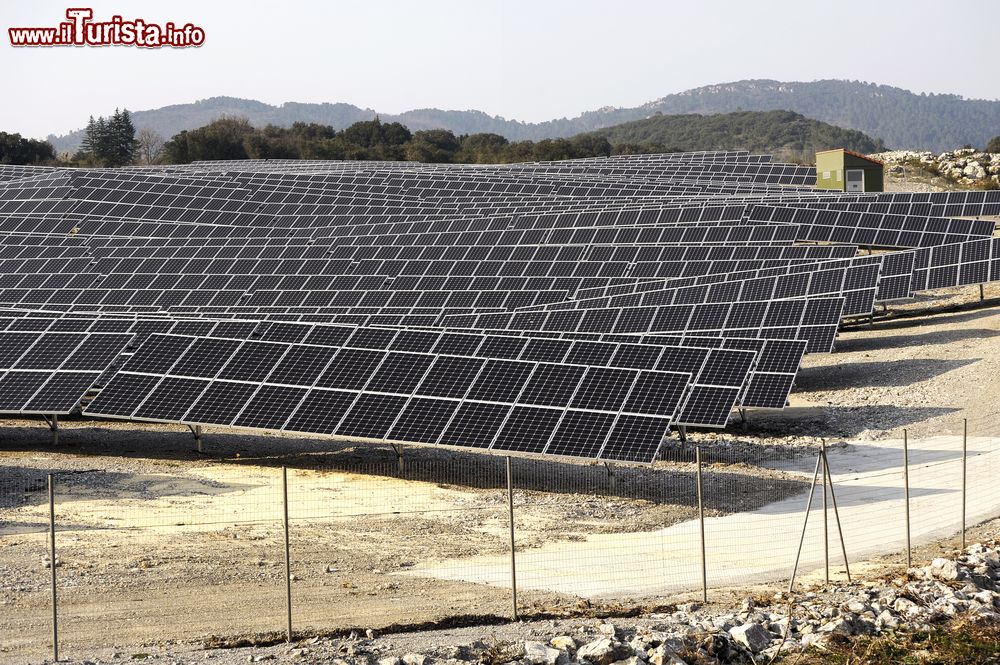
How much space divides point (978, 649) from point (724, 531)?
6.18 meters

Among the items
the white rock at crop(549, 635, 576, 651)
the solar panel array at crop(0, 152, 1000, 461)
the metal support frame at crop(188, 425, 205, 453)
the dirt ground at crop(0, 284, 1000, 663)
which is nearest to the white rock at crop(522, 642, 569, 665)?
the white rock at crop(549, 635, 576, 651)

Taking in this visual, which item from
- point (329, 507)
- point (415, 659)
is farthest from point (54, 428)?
point (415, 659)

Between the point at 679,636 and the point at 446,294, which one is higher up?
the point at 446,294

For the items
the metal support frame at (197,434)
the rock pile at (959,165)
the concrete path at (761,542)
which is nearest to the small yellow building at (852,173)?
the rock pile at (959,165)

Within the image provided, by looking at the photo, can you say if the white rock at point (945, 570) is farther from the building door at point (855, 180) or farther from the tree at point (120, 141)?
the tree at point (120, 141)

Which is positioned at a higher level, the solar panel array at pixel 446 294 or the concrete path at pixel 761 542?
the solar panel array at pixel 446 294

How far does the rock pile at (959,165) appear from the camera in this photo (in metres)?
82.2

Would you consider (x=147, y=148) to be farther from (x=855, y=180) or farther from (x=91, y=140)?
(x=855, y=180)

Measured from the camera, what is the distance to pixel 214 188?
206 feet

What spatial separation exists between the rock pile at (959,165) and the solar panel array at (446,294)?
17.6m

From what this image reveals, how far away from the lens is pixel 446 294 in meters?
36.6

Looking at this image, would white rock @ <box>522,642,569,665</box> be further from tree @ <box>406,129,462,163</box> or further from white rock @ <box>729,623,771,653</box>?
tree @ <box>406,129,462,163</box>

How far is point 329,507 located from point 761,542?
23.1ft

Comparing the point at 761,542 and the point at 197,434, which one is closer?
the point at 761,542
